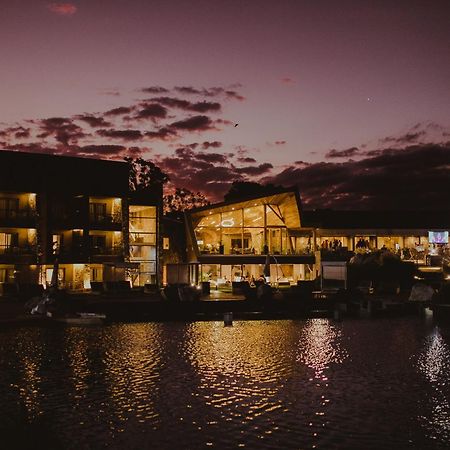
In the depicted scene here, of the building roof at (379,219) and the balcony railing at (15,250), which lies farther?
the building roof at (379,219)

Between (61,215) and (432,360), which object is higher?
(61,215)

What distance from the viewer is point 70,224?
4081 cm

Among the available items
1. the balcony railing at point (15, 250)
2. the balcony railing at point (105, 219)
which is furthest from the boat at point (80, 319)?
the balcony railing at point (105, 219)

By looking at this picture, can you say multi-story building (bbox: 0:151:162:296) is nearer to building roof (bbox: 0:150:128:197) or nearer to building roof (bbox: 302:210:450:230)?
building roof (bbox: 0:150:128:197)

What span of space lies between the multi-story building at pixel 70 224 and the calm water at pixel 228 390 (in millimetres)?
21280

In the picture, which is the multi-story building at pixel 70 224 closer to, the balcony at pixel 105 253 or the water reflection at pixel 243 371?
the balcony at pixel 105 253

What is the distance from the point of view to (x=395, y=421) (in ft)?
29.1

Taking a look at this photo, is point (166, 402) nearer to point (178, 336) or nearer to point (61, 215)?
point (178, 336)

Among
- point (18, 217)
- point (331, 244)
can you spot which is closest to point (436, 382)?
point (18, 217)

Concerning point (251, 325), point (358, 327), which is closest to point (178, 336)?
point (251, 325)

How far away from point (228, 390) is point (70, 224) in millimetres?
31374

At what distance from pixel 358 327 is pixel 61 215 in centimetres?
2464

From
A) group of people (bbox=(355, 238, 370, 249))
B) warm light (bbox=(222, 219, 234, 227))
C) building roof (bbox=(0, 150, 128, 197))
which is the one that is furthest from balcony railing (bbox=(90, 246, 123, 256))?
group of people (bbox=(355, 238, 370, 249))

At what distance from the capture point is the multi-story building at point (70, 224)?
39.5 meters
